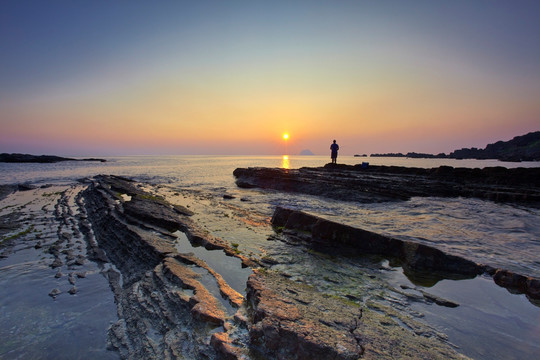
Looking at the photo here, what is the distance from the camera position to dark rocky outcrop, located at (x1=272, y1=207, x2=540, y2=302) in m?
6.11

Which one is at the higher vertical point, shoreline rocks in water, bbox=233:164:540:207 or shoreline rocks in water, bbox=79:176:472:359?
shoreline rocks in water, bbox=233:164:540:207

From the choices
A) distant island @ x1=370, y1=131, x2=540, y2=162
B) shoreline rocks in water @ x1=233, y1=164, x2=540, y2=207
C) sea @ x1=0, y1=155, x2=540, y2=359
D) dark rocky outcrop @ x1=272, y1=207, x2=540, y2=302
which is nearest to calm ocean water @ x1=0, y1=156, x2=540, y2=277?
sea @ x1=0, y1=155, x2=540, y2=359

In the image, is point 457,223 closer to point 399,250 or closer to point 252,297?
point 399,250

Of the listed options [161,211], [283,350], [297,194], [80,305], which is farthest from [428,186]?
[80,305]

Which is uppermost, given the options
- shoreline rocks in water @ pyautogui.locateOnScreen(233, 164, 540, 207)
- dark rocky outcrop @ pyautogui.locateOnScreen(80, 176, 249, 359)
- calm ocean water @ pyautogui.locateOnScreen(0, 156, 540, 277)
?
shoreline rocks in water @ pyautogui.locateOnScreen(233, 164, 540, 207)

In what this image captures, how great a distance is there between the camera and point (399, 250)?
7.88 m

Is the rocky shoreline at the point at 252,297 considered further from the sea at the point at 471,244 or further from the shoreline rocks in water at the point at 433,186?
the shoreline rocks in water at the point at 433,186

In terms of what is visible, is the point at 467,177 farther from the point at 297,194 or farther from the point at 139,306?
the point at 139,306

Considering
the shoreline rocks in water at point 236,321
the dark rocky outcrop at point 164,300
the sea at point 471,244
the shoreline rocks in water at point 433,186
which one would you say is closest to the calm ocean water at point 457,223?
the sea at point 471,244

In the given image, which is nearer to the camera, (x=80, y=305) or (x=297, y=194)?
(x=80, y=305)

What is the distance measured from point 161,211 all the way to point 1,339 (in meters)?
8.33

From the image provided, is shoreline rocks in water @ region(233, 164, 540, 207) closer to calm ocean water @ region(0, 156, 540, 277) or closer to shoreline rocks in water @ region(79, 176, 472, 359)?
calm ocean water @ region(0, 156, 540, 277)

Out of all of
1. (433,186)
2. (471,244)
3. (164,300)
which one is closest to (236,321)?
(164,300)

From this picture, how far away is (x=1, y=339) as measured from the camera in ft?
14.9
